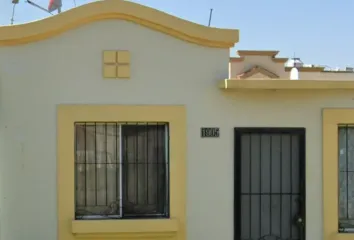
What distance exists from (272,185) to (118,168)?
2213 mm

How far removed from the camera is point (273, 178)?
7.78 metres

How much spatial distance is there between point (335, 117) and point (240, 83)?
1564 millimetres

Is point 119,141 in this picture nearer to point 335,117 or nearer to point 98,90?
point 98,90

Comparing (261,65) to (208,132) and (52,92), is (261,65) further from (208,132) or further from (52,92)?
(52,92)

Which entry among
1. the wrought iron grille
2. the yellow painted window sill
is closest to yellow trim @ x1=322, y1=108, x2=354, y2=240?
the wrought iron grille

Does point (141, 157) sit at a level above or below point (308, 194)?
above

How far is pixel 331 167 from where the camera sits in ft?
25.4

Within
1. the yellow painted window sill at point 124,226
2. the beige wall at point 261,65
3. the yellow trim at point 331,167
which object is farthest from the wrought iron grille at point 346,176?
the beige wall at point 261,65

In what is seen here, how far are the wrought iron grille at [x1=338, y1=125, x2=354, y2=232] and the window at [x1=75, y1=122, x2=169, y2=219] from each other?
99.7 inches

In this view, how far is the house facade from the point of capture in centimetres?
734

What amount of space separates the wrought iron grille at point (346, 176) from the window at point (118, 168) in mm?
2532

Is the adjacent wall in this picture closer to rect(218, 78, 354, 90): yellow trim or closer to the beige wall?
rect(218, 78, 354, 90): yellow trim

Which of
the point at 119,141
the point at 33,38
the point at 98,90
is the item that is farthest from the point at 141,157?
the point at 33,38

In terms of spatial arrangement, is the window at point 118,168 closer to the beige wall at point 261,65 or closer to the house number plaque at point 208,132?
the house number plaque at point 208,132
